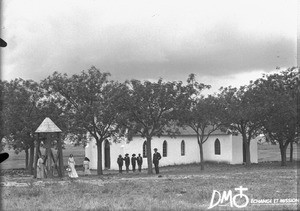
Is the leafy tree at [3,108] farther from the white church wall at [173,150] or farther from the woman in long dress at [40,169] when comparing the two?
the white church wall at [173,150]

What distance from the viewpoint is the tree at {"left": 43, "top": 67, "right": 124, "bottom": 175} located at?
33656 millimetres

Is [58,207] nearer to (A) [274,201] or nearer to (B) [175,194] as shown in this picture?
(B) [175,194]

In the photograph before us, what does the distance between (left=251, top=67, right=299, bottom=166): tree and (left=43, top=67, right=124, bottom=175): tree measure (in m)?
13.1

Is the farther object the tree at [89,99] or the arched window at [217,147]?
the arched window at [217,147]

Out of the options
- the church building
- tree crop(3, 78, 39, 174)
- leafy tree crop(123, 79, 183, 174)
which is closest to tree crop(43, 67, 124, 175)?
leafy tree crop(123, 79, 183, 174)

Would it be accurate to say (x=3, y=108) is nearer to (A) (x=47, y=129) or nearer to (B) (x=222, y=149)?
(A) (x=47, y=129)

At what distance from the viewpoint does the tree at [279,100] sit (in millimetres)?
38531

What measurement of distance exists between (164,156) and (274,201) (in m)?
37.4

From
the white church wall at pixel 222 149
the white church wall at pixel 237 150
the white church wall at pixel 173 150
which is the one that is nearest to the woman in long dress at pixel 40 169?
the white church wall at pixel 173 150

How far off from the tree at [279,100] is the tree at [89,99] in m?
13.1

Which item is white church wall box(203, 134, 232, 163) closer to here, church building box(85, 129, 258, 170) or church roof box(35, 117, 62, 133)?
church building box(85, 129, 258, 170)

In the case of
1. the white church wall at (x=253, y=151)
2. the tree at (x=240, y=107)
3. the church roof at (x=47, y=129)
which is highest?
the tree at (x=240, y=107)

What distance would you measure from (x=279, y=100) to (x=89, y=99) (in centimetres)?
1579

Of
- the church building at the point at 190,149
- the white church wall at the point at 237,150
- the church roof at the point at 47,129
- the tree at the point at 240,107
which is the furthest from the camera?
the white church wall at the point at 237,150
